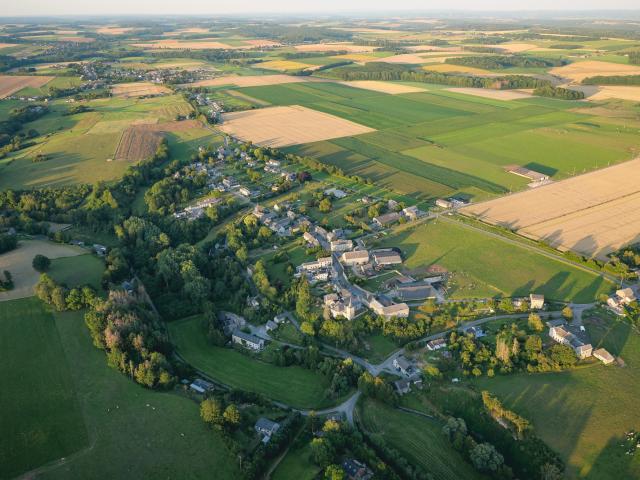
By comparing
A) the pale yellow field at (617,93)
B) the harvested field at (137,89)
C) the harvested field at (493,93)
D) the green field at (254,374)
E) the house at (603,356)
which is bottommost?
the green field at (254,374)

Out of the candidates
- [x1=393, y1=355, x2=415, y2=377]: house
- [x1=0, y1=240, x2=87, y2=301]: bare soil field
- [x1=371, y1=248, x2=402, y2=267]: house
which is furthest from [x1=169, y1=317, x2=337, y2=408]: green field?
[x1=371, y1=248, x2=402, y2=267]: house

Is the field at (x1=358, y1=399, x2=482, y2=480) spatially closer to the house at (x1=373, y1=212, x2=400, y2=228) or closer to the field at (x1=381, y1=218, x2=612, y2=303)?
the field at (x1=381, y1=218, x2=612, y2=303)

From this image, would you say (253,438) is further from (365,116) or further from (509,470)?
(365,116)

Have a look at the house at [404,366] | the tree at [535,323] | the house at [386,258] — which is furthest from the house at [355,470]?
the house at [386,258]

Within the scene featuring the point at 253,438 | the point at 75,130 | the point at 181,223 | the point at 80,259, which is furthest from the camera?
the point at 75,130

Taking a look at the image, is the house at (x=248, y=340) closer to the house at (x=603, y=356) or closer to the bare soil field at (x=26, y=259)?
the bare soil field at (x=26, y=259)

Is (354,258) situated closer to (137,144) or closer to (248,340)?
(248,340)

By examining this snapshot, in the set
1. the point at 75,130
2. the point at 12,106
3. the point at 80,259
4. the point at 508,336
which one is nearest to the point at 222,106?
the point at 75,130
